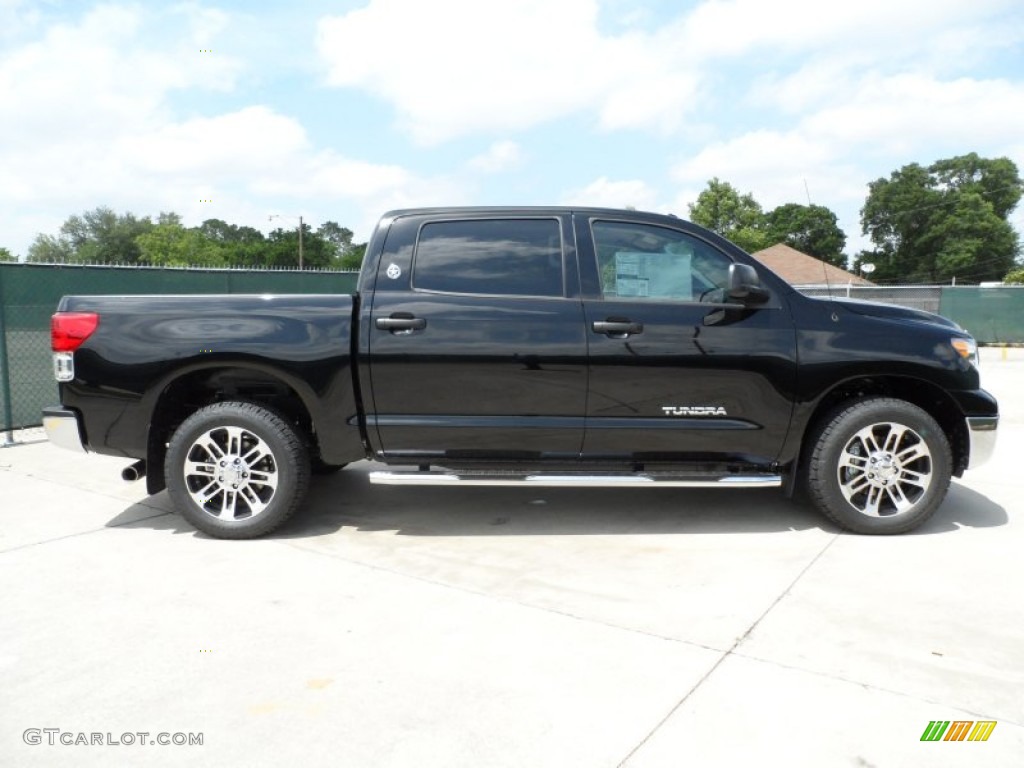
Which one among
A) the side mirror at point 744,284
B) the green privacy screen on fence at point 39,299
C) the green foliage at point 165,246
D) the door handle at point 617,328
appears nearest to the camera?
the side mirror at point 744,284

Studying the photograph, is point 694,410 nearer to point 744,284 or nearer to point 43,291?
point 744,284

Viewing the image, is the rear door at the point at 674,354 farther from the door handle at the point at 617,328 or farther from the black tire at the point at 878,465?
the black tire at the point at 878,465

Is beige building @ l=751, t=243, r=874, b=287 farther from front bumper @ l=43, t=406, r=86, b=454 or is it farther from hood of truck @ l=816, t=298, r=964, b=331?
front bumper @ l=43, t=406, r=86, b=454

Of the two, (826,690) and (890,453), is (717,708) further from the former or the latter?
(890,453)

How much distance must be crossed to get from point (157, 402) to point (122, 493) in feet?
4.78

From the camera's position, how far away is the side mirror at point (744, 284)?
413 centimetres

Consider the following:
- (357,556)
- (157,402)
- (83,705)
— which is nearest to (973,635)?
(357,556)

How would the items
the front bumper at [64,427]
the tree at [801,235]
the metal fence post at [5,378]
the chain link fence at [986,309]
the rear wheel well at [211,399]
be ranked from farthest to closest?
1. the tree at [801,235]
2. the chain link fence at [986,309]
3. the metal fence post at [5,378]
4. the rear wheel well at [211,399]
5. the front bumper at [64,427]

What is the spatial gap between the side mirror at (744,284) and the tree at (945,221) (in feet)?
260

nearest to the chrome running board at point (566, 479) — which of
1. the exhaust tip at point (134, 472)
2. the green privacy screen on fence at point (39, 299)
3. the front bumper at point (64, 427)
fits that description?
the exhaust tip at point (134, 472)

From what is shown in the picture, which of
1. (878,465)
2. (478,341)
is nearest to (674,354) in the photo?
(478,341)

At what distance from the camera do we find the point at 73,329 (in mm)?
4281

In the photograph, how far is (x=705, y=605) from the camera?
3480 mm

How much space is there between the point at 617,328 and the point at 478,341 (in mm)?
778
